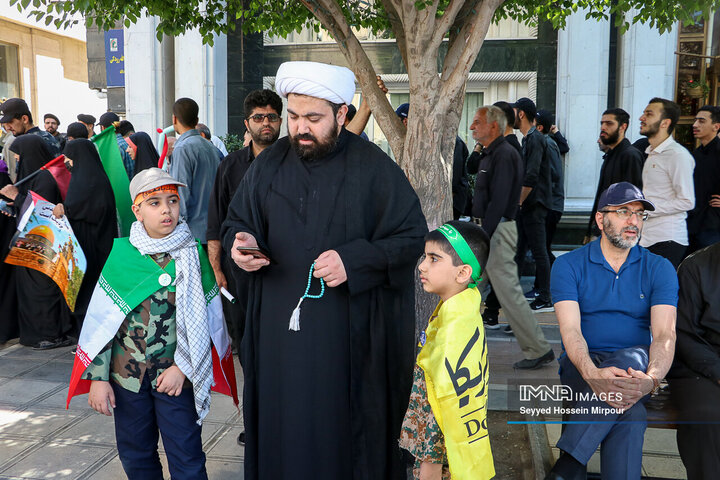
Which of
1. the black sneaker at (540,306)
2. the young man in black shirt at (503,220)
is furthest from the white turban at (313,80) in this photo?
the black sneaker at (540,306)

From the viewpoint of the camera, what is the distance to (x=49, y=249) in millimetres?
5461

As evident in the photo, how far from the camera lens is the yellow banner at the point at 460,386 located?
2506 mm

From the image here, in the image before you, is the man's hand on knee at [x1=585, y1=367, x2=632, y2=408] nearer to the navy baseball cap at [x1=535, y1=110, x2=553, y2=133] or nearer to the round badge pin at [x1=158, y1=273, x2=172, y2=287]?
the round badge pin at [x1=158, y1=273, x2=172, y2=287]

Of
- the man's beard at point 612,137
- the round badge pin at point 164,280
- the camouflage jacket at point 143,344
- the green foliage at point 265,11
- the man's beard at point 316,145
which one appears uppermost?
the green foliage at point 265,11

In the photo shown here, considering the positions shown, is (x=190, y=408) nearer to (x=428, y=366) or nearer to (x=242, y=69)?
(x=428, y=366)

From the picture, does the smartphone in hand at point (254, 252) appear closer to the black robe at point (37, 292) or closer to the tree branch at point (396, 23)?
the tree branch at point (396, 23)

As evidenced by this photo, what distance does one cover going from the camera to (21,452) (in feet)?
12.5

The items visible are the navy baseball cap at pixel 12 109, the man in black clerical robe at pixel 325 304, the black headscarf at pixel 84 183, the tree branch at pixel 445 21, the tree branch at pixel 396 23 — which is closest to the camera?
the man in black clerical robe at pixel 325 304

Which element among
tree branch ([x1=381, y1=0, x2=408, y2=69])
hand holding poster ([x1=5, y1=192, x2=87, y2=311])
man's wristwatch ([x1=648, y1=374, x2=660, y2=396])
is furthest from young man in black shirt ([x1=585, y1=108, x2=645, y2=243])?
hand holding poster ([x1=5, y1=192, x2=87, y2=311])

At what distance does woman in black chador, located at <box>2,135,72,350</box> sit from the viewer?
5949 millimetres

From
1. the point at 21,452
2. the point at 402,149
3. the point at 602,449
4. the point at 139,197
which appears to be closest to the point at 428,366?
the point at 602,449

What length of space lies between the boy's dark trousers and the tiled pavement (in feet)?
2.12

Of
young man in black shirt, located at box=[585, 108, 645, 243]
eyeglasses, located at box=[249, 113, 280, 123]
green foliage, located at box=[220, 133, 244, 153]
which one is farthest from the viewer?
green foliage, located at box=[220, 133, 244, 153]

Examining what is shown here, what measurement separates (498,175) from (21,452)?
4.03m
